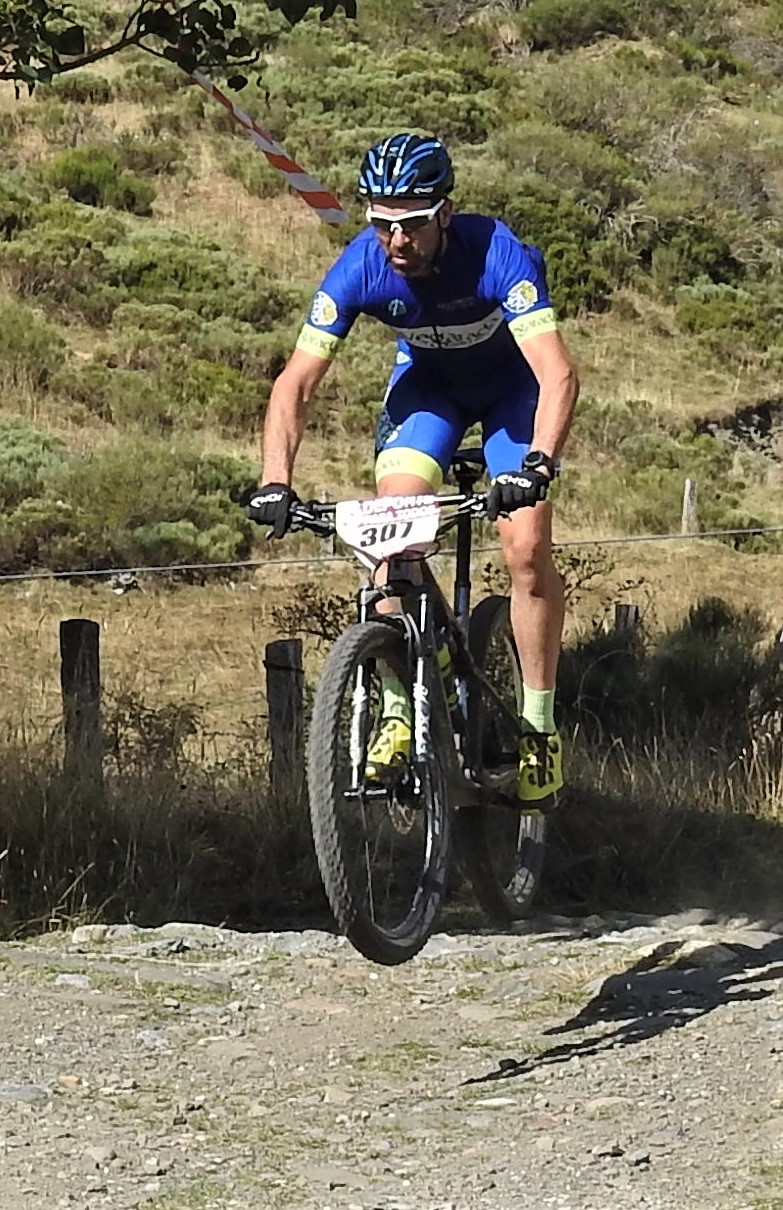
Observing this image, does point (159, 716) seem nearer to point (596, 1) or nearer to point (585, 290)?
point (585, 290)

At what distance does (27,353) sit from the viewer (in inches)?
845

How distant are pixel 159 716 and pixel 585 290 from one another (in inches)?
755

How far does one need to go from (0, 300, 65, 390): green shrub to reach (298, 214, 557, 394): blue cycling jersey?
644 inches

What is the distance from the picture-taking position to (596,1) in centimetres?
3831

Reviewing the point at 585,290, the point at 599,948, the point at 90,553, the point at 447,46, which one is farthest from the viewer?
the point at 447,46

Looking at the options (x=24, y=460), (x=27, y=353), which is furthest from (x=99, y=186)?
(x=24, y=460)

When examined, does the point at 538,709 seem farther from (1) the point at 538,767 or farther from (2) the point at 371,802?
(2) the point at 371,802

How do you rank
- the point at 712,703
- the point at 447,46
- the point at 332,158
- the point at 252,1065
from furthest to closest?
the point at 447,46, the point at 332,158, the point at 712,703, the point at 252,1065

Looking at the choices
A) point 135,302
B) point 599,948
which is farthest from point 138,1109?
point 135,302

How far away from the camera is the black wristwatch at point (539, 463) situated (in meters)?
4.82

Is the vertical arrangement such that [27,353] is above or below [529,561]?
above

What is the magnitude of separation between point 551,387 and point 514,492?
40 cm

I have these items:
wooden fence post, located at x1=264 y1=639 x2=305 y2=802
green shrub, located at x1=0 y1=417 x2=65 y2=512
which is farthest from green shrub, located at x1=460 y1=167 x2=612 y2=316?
wooden fence post, located at x1=264 y1=639 x2=305 y2=802

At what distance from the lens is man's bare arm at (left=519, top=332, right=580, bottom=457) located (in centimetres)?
496
